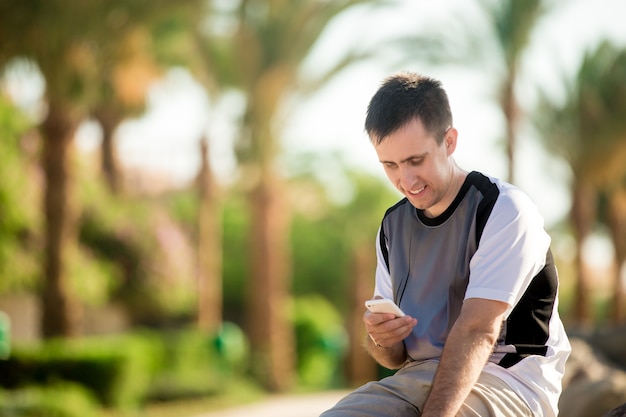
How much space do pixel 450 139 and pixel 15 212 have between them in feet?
58.9

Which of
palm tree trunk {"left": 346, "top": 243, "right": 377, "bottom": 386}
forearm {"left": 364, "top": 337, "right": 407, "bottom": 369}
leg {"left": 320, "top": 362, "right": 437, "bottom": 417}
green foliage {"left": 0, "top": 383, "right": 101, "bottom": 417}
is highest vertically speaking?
forearm {"left": 364, "top": 337, "right": 407, "bottom": 369}

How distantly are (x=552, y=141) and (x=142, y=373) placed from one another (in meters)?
13.8

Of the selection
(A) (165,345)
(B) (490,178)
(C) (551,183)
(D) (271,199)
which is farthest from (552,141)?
(B) (490,178)

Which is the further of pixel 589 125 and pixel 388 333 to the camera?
pixel 589 125

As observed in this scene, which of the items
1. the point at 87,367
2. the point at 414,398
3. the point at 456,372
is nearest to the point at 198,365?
the point at 87,367

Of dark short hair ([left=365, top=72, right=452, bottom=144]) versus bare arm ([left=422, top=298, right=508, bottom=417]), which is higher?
dark short hair ([left=365, top=72, right=452, bottom=144])

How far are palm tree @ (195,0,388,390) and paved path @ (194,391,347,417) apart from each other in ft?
5.71

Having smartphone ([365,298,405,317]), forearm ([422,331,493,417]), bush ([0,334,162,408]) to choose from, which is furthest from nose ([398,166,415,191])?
bush ([0,334,162,408])

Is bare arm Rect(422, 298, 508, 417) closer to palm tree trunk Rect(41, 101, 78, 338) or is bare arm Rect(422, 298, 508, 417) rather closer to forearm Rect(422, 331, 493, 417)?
forearm Rect(422, 331, 493, 417)

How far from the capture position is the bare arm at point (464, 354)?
2.72m

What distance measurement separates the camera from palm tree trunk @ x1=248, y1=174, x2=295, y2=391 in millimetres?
21719

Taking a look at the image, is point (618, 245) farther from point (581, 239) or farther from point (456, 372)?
point (456, 372)

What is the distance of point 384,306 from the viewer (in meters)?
2.90

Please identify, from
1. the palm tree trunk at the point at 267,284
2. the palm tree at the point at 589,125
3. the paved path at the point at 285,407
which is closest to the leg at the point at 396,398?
the paved path at the point at 285,407
